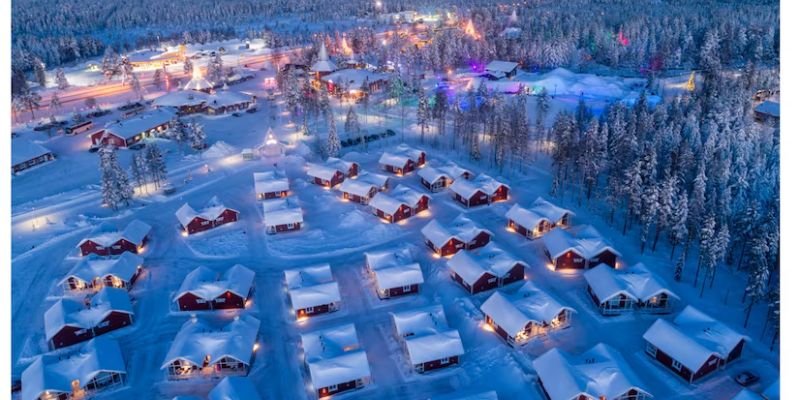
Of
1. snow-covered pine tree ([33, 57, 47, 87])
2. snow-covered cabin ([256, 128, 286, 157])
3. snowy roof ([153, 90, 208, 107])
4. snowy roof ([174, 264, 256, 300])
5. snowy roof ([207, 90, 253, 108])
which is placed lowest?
snowy roof ([174, 264, 256, 300])

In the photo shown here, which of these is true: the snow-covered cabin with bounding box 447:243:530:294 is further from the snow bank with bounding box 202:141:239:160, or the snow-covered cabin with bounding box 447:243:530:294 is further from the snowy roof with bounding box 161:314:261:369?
the snow bank with bounding box 202:141:239:160

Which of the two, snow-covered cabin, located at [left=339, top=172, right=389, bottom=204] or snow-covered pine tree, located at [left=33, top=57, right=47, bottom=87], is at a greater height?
snow-covered pine tree, located at [left=33, top=57, right=47, bottom=87]

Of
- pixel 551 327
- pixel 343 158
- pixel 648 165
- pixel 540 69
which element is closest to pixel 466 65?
pixel 540 69

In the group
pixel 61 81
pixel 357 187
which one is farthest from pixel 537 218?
pixel 61 81

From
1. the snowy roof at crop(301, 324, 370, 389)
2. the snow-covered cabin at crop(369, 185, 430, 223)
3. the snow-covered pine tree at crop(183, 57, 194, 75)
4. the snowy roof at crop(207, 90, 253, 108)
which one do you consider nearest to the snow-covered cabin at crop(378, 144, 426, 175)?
the snow-covered cabin at crop(369, 185, 430, 223)

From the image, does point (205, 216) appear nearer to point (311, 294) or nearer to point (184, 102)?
point (311, 294)

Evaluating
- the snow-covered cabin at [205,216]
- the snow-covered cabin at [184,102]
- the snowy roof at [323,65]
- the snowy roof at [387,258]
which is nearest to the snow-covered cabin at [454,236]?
the snowy roof at [387,258]
